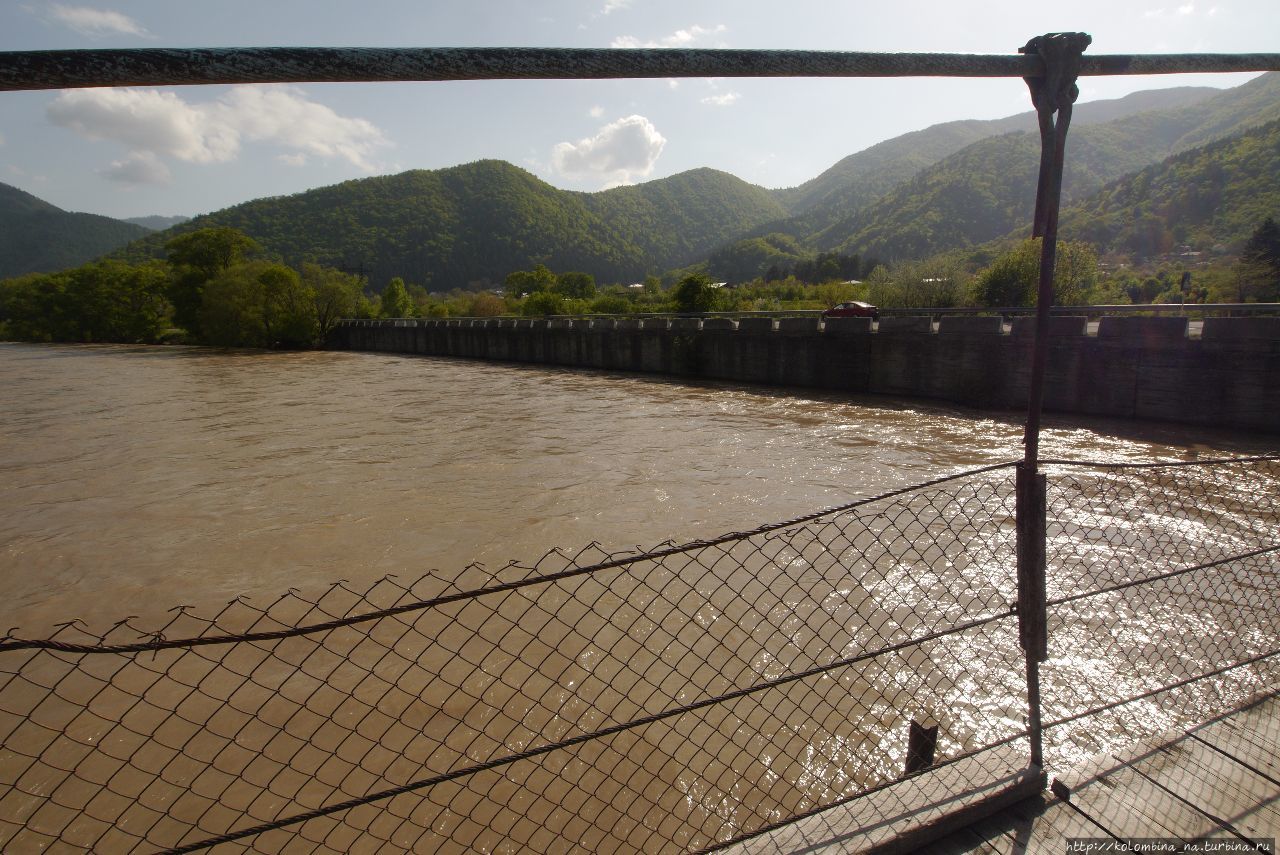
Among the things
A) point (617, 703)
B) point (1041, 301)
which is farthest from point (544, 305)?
point (1041, 301)

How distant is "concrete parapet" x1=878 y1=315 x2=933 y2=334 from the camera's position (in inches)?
715

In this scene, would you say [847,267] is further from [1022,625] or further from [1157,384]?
[1022,625]

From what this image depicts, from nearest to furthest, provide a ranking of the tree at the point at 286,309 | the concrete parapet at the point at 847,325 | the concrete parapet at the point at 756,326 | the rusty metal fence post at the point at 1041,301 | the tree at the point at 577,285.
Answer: the rusty metal fence post at the point at 1041,301
the concrete parapet at the point at 847,325
the concrete parapet at the point at 756,326
the tree at the point at 286,309
the tree at the point at 577,285

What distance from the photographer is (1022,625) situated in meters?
2.43

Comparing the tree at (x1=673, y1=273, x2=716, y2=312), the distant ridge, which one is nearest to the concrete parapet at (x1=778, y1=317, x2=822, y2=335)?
the tree at (x1=673, y1=273, x2=716, y2=312)

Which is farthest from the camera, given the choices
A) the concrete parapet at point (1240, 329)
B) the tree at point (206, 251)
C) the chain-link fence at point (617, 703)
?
the tree at point (206, 251)

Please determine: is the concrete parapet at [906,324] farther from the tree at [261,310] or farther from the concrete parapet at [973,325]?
the tree at [261,310]

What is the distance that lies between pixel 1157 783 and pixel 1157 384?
579 inches

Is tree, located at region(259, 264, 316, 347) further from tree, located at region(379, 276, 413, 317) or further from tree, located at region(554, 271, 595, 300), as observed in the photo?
tree, located at region(554, 271, 595, 300)

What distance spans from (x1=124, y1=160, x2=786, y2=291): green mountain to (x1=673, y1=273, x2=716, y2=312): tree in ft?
336

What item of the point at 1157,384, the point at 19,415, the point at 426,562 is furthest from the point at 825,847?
the point at 19,415

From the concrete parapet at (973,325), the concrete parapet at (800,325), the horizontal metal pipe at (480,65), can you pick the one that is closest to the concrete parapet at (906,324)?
the concrete parapet at (973,325)

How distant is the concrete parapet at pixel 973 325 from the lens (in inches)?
652

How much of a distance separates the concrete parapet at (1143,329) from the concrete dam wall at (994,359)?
2 centimetres
